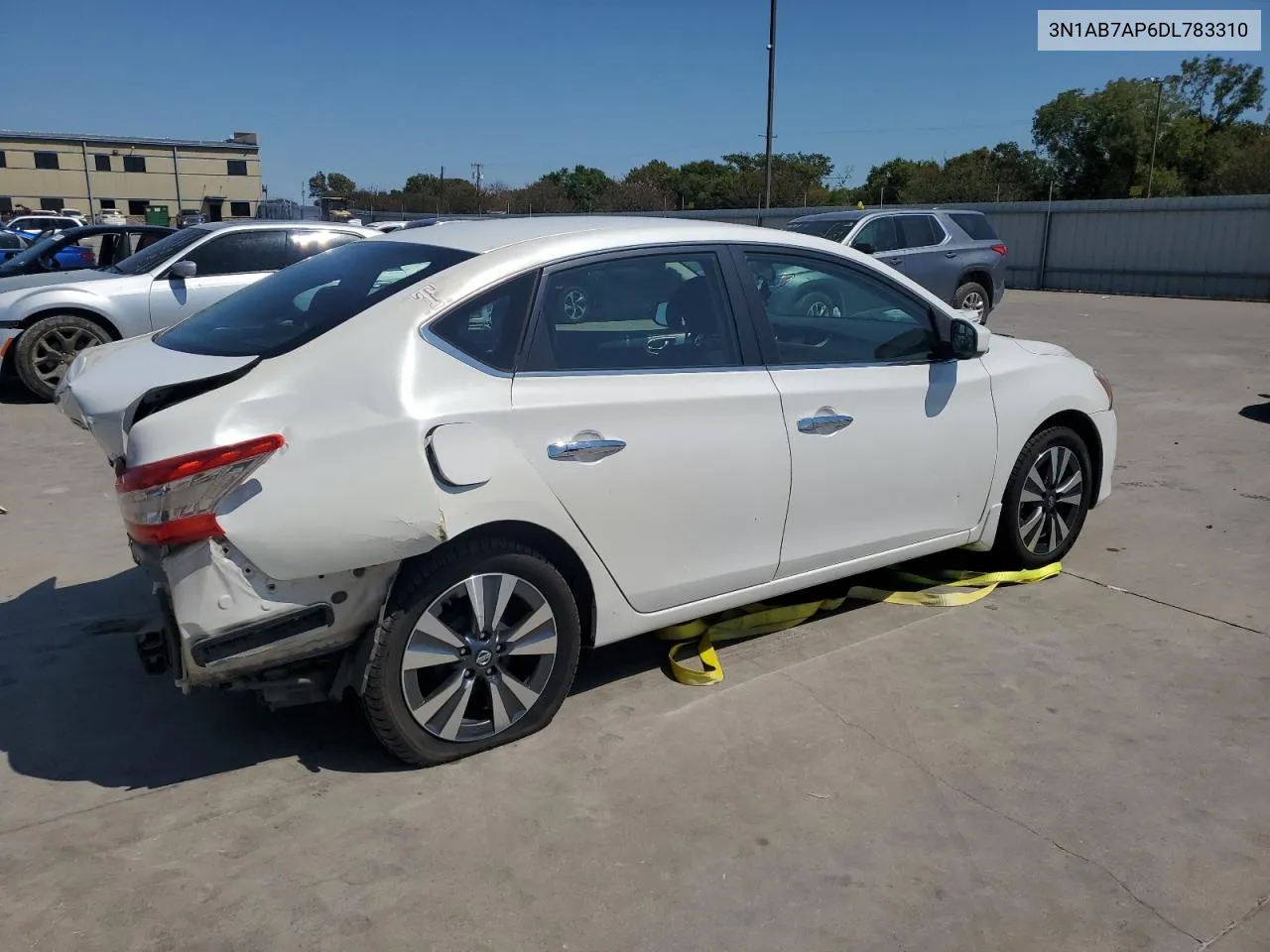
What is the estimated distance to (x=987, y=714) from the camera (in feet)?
12.2

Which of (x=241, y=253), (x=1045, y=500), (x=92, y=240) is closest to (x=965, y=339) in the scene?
(x=1045, y=500)

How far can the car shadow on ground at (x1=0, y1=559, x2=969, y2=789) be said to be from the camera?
3369 millimetres

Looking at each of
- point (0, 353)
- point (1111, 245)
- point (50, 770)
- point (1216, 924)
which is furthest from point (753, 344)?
point (1111, 245)

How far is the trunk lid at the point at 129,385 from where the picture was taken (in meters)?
3.02

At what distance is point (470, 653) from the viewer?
3.27 metres

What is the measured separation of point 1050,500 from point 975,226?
37.8ft

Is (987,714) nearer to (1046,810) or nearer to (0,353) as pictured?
(1046,810)

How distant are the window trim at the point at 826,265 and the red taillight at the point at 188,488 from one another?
192cm

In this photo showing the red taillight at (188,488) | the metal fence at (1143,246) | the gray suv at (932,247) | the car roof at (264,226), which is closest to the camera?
the red taillight at (188,488)

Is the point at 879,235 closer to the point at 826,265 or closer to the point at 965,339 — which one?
the point at 965,339

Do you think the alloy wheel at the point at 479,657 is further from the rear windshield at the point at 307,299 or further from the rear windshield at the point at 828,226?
the rear windshield at the point at 828,226

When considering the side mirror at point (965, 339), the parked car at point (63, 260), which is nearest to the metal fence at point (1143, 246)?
the parked car at point (63, 260)

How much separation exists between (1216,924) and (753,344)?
91.3 inches

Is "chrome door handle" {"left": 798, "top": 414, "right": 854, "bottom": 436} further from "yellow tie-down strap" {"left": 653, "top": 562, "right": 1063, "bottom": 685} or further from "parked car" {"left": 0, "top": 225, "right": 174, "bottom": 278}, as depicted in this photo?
"parked car" {"left": 0, "top": 225, "right": 174, "bottom": 278}
